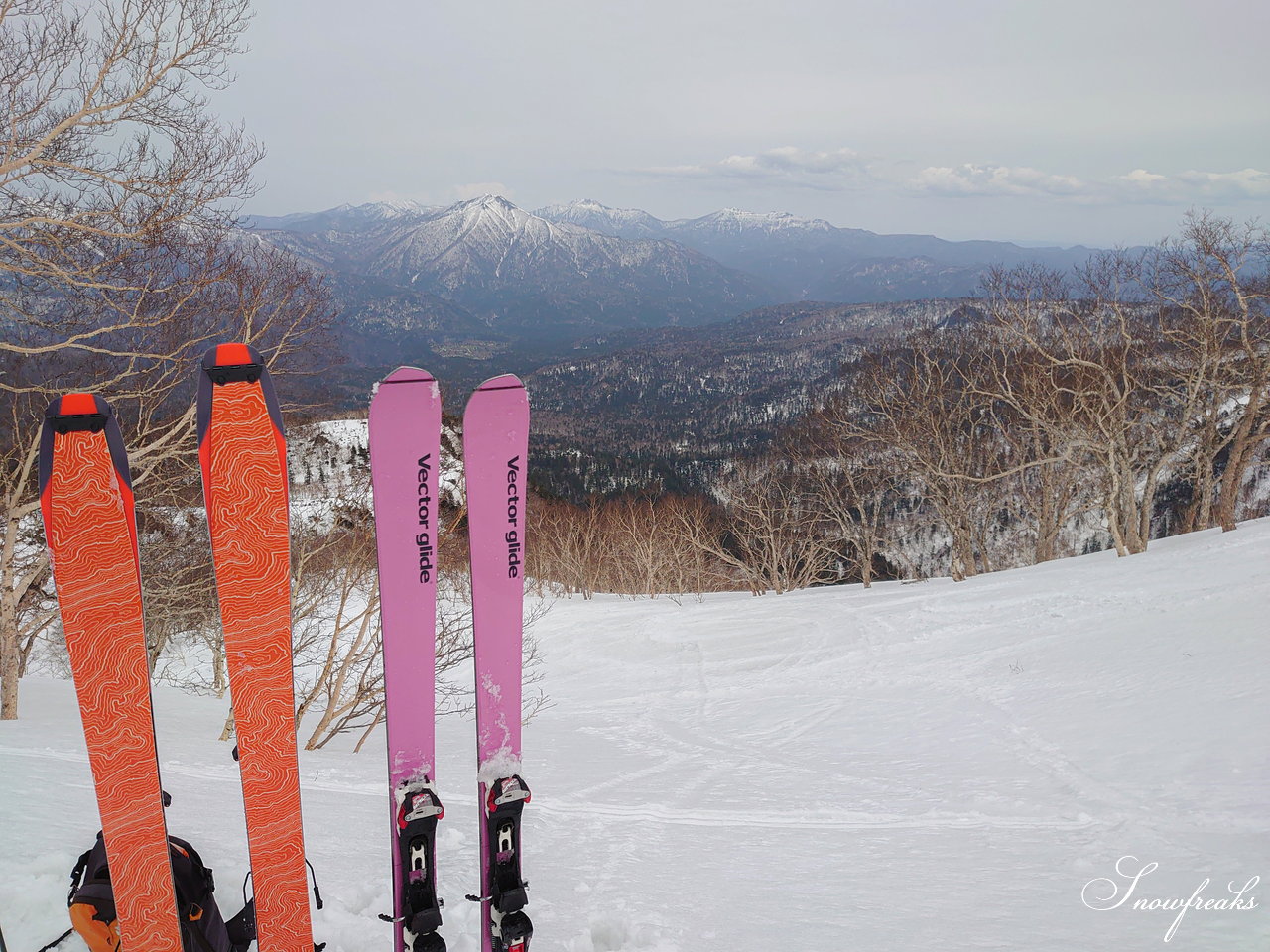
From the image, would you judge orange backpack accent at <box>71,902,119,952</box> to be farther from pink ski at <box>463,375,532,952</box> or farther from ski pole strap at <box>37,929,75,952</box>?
pink ski at <box>463,375,532,952</box>

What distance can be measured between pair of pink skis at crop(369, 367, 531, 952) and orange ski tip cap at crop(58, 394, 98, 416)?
0.90m

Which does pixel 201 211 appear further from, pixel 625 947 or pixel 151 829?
pixel 625 947

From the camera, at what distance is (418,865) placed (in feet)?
8.57

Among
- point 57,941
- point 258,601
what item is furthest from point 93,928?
point 258,601

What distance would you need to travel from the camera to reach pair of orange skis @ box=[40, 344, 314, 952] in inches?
90.1

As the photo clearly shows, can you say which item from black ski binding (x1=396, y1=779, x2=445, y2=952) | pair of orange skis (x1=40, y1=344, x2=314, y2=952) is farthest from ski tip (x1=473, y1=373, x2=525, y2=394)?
black ski binding (x1=396, y1=779, x2=445, y2=952)

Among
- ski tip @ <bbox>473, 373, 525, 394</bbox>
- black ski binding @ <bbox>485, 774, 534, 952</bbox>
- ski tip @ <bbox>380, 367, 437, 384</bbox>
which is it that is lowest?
black ski binding @ <bbox>485, 774, 534, 952</bbox>

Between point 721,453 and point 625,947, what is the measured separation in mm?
97797

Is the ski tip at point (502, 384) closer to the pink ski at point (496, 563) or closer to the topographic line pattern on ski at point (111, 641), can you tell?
the pink ski at point (496, 563)

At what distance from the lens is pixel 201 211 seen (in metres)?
6.30

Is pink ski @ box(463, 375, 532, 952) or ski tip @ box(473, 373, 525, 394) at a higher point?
ski tip @ box(473, 373, 525, 394)

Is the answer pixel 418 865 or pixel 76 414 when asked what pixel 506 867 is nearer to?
pixel 418 865

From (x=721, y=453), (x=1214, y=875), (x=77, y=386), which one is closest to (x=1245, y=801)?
(x=1214, y=875)

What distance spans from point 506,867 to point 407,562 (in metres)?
1.32
